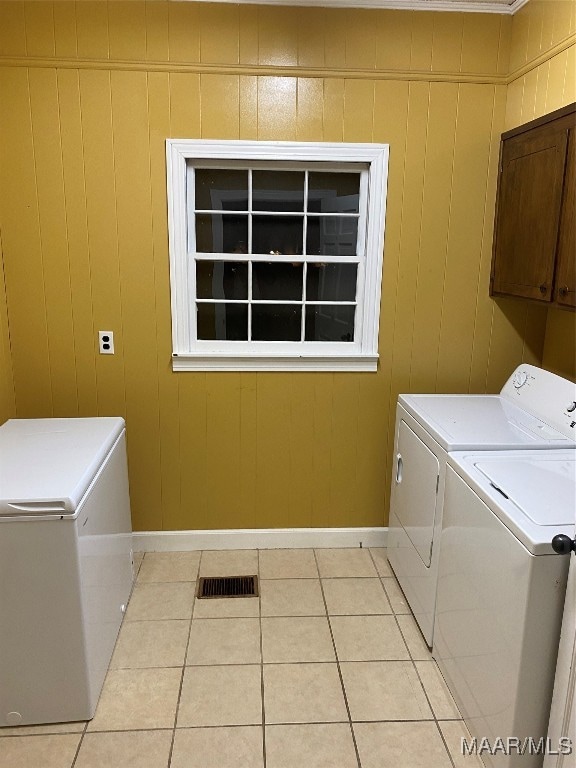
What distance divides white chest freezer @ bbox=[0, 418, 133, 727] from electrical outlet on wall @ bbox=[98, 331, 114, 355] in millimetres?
719

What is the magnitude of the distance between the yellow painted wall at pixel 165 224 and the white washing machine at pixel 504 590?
97 cm

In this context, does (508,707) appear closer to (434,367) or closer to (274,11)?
(434,367)

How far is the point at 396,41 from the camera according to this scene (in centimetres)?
258

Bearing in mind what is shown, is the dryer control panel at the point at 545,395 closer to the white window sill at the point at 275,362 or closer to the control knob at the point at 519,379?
the control knob at the point at 519,379

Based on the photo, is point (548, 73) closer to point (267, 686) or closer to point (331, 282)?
point (331, 282)

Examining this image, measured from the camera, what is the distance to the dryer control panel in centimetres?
229

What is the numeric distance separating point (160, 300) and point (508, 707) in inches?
87.6

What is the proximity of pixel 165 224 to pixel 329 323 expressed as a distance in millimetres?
982

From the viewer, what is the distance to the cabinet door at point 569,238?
2.09m

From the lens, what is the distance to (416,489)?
2502mm

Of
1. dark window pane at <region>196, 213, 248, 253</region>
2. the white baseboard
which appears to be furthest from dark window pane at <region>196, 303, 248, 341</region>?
the white baseboard

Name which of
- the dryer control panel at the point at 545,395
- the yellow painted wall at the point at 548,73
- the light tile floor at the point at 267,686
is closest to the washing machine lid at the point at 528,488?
the dryer control panel at the point at 545,395

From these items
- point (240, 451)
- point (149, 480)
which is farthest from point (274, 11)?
point (149, 480)

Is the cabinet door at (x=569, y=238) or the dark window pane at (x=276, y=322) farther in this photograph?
the dark window pane at (x=276, y=322)
